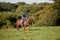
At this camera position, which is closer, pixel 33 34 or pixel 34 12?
pixel 34 12

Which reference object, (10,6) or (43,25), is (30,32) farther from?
(10,6)

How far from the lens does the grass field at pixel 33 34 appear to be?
4.46 metres

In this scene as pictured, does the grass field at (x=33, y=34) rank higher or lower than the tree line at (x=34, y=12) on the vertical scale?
lower

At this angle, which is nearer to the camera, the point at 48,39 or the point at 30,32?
the point at 48,39

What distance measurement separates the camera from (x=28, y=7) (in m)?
4.65

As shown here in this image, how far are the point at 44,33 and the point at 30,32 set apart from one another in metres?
0.29

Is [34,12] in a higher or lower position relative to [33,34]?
higher

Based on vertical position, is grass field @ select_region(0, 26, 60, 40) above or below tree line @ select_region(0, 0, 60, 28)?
below

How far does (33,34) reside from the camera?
15.5 feet

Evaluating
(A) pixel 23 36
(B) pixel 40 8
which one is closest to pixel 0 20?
(A) pixel 23 36

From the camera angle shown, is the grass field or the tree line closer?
the tree line

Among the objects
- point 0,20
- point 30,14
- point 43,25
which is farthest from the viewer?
point 43,25

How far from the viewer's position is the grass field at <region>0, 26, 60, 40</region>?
14.6ft

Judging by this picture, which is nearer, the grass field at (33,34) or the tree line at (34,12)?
the tree line at (34,12)
